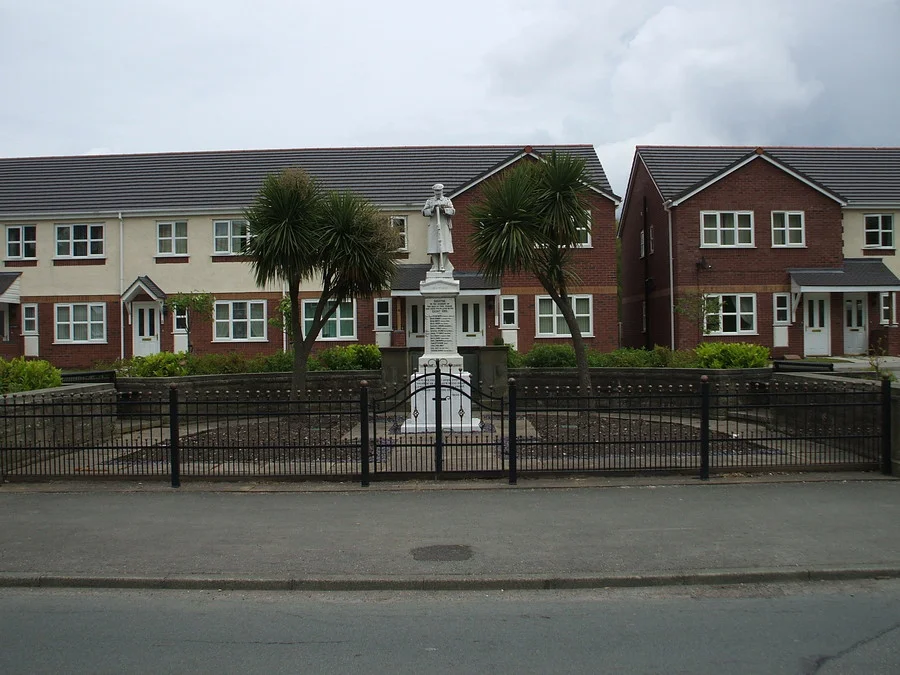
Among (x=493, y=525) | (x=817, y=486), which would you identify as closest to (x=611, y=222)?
(x=817, y=486)

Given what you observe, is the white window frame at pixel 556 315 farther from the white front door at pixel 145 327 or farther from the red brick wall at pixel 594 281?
the white front door at pixel 145 327

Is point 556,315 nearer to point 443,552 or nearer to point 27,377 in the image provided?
point 27,377

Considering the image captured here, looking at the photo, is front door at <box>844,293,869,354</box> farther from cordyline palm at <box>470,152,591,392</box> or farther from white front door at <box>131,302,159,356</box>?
white front door at <box>131,302,159,356</box>

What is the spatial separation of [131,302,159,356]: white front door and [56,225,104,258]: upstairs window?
2.71 m

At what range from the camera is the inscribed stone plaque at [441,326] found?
1462cm

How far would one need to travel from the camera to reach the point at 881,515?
27.4 ft

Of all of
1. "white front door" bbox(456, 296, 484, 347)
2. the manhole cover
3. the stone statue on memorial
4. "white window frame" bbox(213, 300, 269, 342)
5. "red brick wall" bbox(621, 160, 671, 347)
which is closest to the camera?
the manhole cover

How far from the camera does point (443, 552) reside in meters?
7.14

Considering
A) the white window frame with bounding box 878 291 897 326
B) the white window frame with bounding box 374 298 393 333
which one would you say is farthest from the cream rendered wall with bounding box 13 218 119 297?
the white window frame with bounding box 878 291 897 326

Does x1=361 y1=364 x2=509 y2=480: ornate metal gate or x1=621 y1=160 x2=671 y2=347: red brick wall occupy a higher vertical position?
x1=621 y1=160 x2=671 y2=347: red brick wall

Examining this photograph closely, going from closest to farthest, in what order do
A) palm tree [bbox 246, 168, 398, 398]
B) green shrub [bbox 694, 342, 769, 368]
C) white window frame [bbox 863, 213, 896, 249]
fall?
palm tree [bbox 246, 168, 398, 398], green shrub [bbox 694, 342, 769, 368], white window frame [bbox 863, 213, 896, 249]

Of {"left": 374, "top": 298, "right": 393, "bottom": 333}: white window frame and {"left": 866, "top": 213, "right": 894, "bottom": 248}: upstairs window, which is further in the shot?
{"left": 866, "top": 213, "right": 894, "bottom": 248}: upstairs window

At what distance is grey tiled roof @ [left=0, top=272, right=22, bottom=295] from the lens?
28.6 m

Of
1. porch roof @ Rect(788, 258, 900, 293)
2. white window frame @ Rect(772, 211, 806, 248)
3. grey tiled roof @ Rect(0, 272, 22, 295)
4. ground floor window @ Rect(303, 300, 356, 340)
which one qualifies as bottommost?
ground floor window @ Rect(303, 300, 356, 340)
